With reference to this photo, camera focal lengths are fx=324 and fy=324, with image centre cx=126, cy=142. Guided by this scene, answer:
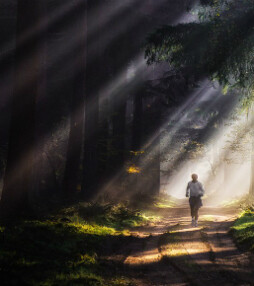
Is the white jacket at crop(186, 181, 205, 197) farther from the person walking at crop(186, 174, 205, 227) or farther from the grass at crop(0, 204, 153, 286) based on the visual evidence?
the grass at crop(0, 204, 153, 286)

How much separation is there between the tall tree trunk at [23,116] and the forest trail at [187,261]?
337 cm

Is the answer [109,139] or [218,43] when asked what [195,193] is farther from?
[109,139]

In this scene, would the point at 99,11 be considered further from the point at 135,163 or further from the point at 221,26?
the point at 135,163

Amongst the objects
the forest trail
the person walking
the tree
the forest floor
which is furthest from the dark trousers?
the tree

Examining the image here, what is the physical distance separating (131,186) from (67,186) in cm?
873

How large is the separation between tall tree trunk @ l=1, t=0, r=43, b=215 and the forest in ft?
0.10

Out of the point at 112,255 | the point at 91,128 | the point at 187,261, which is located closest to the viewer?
the point at 187,261

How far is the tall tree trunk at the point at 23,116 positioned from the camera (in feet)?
29.5

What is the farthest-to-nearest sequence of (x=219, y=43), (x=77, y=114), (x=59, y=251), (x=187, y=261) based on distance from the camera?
(x=77, y=114), (x=219, y=43), (x=187, y=261), (x=59, y=251)

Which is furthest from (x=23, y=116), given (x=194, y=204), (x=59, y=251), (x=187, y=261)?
(x=194, y=204)

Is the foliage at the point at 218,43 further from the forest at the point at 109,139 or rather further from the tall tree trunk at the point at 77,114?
the tall tree trunk at the point at 77,114

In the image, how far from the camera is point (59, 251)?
255 inches

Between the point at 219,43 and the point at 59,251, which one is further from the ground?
the point at 219,43

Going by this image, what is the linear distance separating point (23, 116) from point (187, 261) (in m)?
5.78
